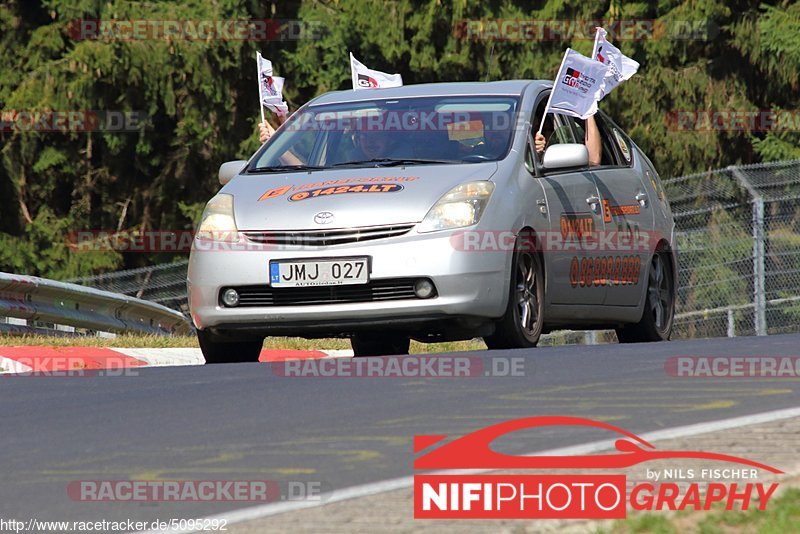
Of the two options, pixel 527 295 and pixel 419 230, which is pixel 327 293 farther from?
pixel 527 295

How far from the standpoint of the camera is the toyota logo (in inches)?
351

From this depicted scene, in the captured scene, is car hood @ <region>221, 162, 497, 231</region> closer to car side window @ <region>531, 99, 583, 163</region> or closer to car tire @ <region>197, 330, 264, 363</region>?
car tire @ <region>197, 330, 264, 363</region>

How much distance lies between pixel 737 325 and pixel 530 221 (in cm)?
737

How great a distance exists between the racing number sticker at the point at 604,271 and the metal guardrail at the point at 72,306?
470 cm

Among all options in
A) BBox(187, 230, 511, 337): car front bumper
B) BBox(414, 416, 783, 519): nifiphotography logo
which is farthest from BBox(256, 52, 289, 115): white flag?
BBox(414, 416, 783, 519): nifiphotography logo

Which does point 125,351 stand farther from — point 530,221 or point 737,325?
point 737,325

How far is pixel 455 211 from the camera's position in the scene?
8.93 meters

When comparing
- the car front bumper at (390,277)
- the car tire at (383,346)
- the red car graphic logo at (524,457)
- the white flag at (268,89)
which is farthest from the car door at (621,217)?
the red car graphic logo at (524,457)

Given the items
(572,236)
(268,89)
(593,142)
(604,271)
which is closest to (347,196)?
(572,236)

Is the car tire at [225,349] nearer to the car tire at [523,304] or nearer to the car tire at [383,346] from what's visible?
the car tire at [523,304]

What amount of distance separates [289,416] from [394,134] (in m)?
3.94

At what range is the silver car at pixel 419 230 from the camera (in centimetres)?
890

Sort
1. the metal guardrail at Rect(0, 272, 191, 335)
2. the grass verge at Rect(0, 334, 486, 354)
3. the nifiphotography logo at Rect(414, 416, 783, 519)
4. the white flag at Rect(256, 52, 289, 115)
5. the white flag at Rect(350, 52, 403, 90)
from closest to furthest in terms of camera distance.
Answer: the nifiphotography logo at Rect(414, 416, 783, 519)
the grass verge at Rect(0, 334, 486, 354)
the metal guardrail at Rect(0, 272, 191, 335)
the white flag at Rect(256, 52, 289, 115)
the white flag at Rect(350, 52, 403, 90)

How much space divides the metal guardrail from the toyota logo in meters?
4.38
